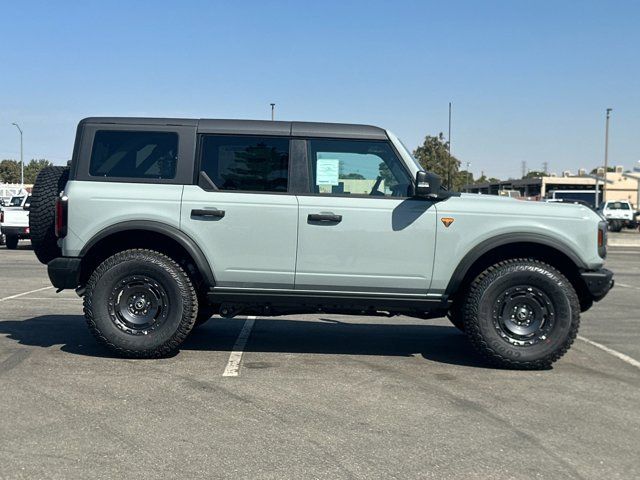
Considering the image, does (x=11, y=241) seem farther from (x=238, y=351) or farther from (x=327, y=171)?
(x=327, y=171)

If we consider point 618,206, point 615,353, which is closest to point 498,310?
point 615,353

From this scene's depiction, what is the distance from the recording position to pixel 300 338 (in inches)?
299

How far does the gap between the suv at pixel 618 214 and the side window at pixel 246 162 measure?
38.0 meters

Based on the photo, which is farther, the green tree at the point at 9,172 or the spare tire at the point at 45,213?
the green tree at the point at 9,172

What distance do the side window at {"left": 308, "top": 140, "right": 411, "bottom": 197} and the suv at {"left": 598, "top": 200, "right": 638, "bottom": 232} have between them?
123 feet

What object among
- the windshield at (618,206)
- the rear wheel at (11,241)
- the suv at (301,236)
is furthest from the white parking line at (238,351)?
the windshield at (618,206)

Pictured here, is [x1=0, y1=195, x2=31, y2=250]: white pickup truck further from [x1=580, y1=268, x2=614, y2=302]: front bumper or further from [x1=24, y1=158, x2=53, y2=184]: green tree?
[x1=24, y1=158, x2=53, y2=184]: green tree

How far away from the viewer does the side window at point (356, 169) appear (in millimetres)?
6254

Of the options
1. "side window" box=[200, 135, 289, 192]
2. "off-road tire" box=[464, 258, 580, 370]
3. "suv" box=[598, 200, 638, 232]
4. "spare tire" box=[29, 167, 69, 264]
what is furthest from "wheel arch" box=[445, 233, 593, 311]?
"suv" box=[598, 200, 638, 232]

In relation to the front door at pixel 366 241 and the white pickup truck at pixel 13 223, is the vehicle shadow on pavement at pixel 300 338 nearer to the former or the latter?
the front door at pixel 366 241

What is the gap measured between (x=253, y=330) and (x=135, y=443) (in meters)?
3.91

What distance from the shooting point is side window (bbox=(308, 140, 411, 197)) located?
625 centimetres

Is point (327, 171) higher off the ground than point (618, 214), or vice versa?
point (618, 214)

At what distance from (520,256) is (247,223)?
2500mm
